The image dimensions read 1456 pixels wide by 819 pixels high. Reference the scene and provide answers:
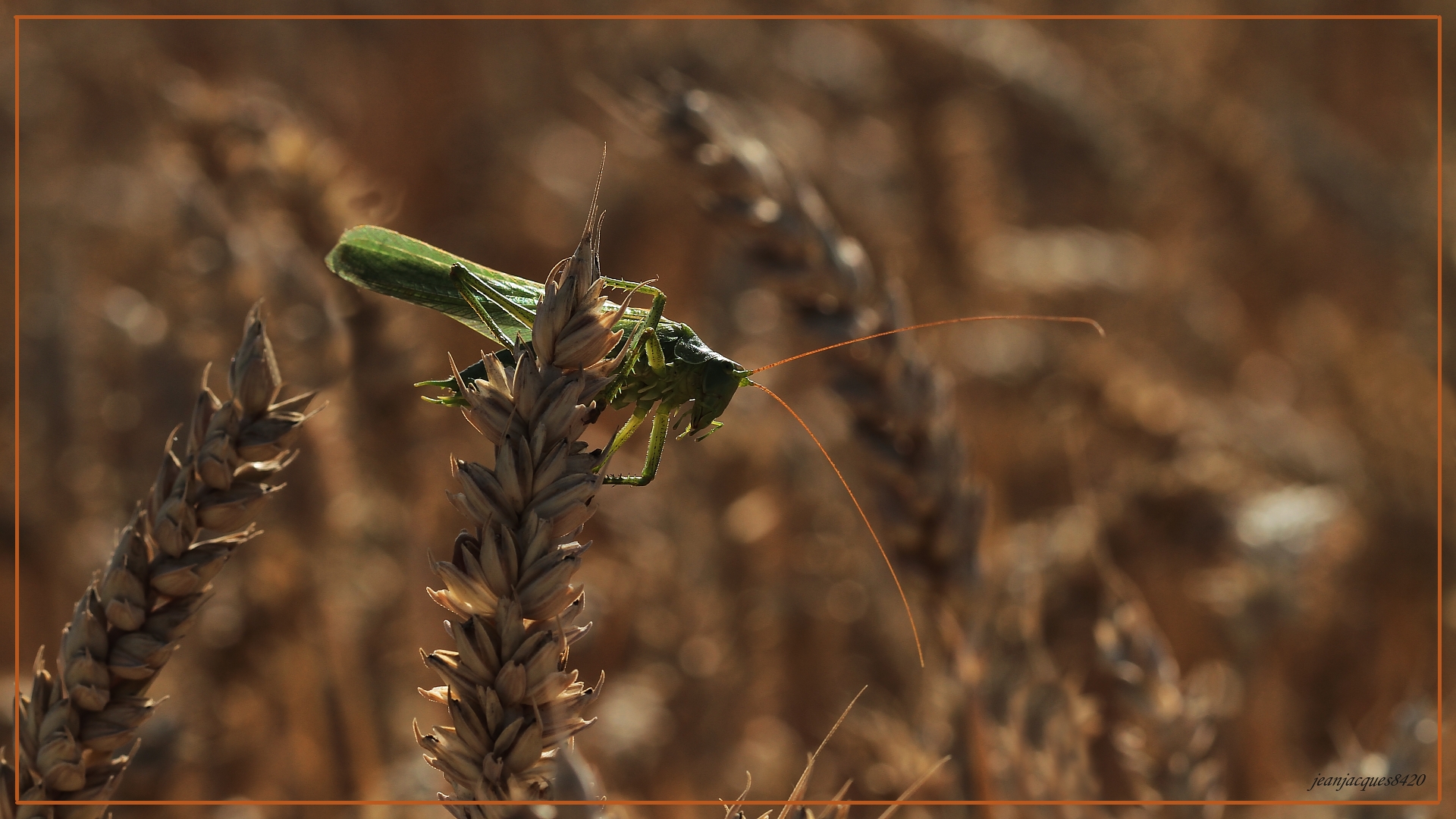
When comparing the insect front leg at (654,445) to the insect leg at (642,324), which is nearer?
the insect leg at (642,324)

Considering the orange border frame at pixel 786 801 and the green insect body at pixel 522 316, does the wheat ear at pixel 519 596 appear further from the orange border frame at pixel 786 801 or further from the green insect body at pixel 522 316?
the green insect body at pixel 522 316

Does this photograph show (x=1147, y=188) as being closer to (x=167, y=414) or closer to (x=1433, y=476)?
(x=1433, y=476)

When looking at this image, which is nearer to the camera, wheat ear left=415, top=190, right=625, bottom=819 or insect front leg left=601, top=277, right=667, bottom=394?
wheat ear left=415, top=190, right=625, bottom=819

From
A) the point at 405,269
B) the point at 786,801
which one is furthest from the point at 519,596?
the point at 405,269

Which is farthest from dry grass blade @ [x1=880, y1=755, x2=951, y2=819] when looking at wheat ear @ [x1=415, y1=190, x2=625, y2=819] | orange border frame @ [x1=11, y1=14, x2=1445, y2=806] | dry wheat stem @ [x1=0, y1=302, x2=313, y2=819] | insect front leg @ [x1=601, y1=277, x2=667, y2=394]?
dry wheat stem @ [x1=0, y1=302, x2=313, y2=819]

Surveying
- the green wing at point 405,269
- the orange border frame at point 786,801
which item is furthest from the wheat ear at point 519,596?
the green wing at point 405,269

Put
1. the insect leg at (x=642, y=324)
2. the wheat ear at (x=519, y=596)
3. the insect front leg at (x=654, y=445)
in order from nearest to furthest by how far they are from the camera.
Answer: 1. the wheat ear at (x=519, y=596)
2. the insect leg at (x=642, y=324)
3. the insect front leg at (x=654, y=445)

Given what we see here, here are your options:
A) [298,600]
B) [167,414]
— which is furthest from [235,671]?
[167,414]

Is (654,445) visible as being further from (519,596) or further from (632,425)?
(519,596)

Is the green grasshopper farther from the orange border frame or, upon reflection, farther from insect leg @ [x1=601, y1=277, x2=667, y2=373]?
the orange border frame
